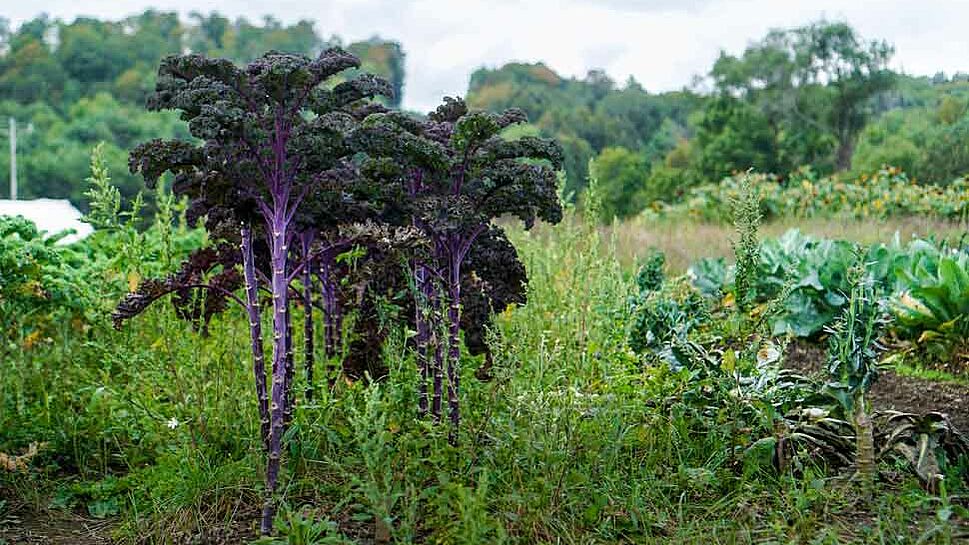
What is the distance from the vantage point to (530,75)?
32188 mm

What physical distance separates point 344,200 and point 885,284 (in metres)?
3.87

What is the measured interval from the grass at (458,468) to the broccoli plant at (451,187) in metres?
0.16

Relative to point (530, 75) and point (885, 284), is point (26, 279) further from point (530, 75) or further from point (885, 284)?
point (530, 75)

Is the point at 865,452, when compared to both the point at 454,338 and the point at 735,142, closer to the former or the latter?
the point at 454,338

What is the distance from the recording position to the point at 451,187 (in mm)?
2803

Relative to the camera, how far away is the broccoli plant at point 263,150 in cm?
244

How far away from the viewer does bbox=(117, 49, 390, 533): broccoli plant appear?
244 cm

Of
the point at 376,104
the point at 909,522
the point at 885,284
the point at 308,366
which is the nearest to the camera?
the point at 909,522

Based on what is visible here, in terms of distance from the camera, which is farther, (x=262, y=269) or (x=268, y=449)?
(x=262, y=269)

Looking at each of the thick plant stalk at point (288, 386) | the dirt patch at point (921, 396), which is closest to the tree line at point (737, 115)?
the dirt patch at point (921, 396)

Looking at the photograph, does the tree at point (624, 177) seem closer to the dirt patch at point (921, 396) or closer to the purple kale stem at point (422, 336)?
the dirt patch at point (921, 396)

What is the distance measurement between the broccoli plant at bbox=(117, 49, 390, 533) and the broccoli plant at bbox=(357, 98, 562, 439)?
0.45ft

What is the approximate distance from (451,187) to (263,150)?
605 mm

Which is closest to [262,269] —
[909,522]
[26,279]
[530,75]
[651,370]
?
[26,279]
